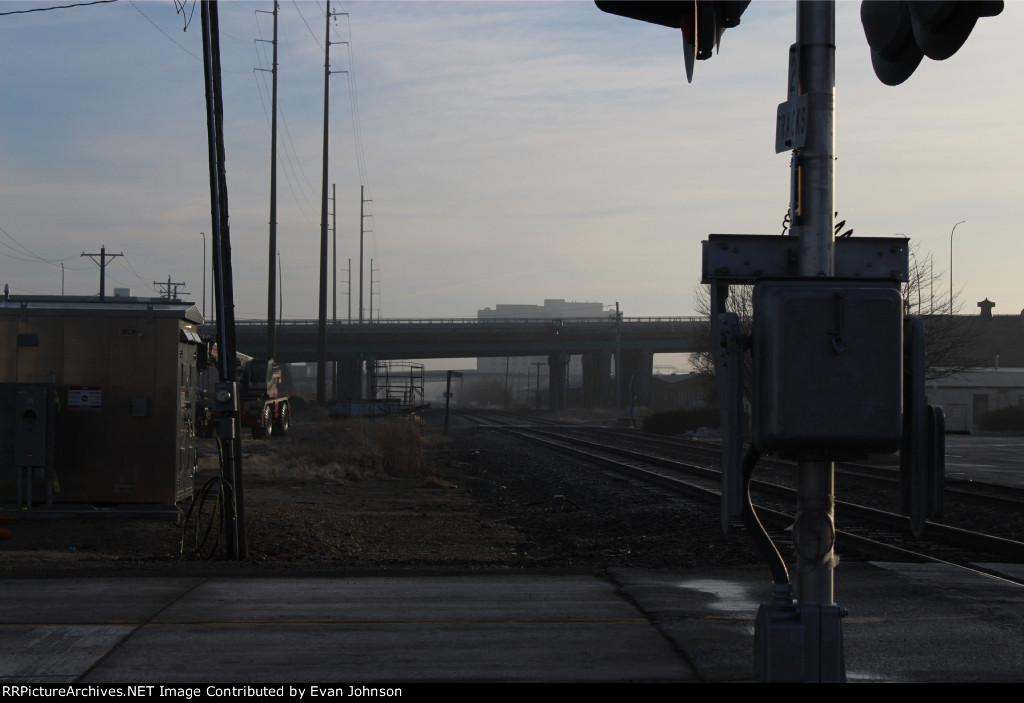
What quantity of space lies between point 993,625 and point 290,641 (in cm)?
483

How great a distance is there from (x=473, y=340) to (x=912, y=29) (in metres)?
82.7

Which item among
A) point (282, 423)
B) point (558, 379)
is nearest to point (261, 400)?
point (282, 423)

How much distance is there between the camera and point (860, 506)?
16.1 m

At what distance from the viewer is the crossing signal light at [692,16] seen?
4.57 metres

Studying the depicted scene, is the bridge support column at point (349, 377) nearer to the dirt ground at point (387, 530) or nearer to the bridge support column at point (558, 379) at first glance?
the bridge support column at point (558, 379)

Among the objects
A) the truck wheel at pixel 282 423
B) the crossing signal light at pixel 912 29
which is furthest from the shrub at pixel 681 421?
the crossing signal light at pixel 912 29

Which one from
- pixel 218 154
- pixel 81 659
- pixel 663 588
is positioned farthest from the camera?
pixel 218 154

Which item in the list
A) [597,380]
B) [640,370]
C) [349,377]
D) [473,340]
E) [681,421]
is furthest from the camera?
[597,380]

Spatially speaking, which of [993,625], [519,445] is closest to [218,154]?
[993,625]

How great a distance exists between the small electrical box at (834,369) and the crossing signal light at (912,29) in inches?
38.4

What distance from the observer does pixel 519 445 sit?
38031 millimetres

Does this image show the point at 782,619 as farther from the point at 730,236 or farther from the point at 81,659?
the point at 81,659

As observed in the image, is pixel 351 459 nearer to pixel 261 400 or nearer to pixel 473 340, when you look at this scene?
pixel 261 400
